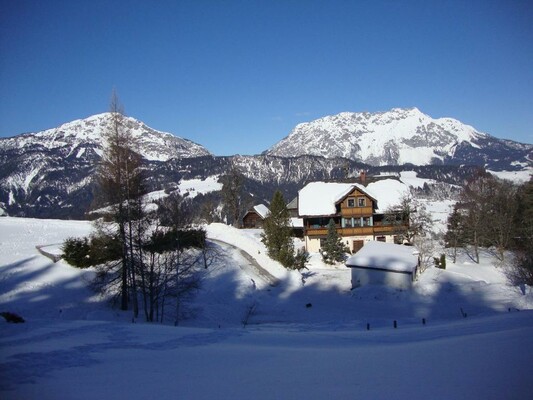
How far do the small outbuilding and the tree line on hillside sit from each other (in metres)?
10.8

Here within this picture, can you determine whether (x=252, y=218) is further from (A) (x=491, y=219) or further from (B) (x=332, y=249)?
(A) (x=491, y=219)

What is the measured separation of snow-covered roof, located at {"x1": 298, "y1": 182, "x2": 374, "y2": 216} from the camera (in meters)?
47.5

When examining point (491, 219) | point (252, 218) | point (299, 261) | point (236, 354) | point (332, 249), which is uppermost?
point (252, 218)

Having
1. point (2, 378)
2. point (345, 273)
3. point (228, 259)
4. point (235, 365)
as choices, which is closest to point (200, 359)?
point (235, 365)

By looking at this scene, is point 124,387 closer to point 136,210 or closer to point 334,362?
point 334,362

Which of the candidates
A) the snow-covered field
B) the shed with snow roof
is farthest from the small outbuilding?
the shed with snow roof

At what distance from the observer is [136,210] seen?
20.8 metres

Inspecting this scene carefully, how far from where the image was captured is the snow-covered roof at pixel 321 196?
47.5 m

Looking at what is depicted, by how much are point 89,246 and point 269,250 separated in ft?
57.4

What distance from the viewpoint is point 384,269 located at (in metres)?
32.9

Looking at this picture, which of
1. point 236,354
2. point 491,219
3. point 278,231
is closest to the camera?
point 236,354

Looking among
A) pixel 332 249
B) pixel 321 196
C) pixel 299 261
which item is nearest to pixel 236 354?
pixel 299 261

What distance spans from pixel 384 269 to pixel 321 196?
735 inches

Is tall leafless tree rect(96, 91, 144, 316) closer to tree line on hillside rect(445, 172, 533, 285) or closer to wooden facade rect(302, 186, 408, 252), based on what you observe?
wooden facade rect(302, 186, 408, 252)
